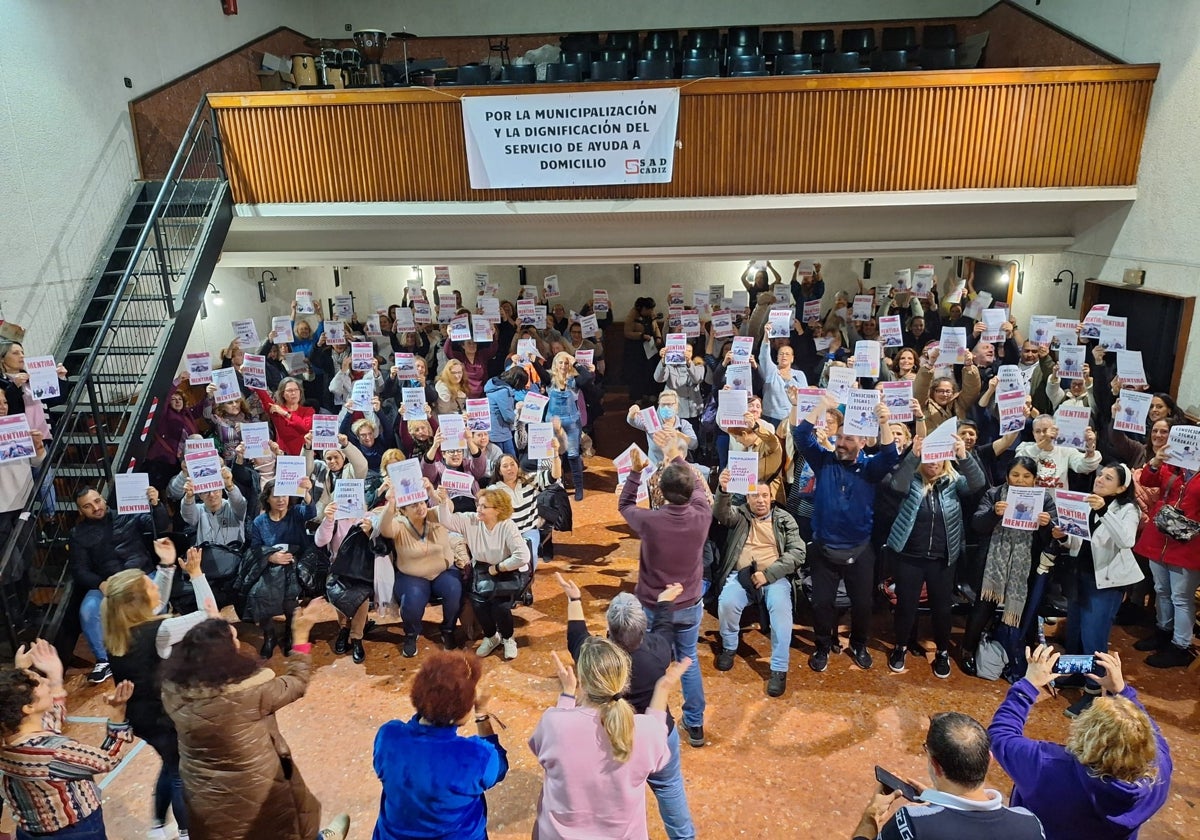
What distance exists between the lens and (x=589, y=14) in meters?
12.2

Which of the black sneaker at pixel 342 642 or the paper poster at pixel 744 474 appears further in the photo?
the black sneaker at pixel 342 642

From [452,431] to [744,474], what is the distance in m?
2.23

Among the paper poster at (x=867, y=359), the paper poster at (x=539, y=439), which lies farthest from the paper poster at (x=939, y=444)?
the paper poster at (x=539, y=439)

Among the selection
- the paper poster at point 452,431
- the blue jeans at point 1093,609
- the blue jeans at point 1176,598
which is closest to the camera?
the blue jeans at point 1093,609

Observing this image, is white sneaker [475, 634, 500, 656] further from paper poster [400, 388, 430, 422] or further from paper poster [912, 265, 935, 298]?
paper poster [912, 265, 935, 298]

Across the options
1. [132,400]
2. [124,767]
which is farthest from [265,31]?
[124,767]

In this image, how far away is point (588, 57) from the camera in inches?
423

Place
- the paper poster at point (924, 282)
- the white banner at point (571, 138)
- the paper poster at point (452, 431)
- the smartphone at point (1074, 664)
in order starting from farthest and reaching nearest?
the paper poster at point (924, 282) < the white banner at point (571, 138) < the paper poster at point (452, 431) < the smartphone at point (1074, 664)

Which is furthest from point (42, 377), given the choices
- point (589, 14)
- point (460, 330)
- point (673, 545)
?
point (589, 14)

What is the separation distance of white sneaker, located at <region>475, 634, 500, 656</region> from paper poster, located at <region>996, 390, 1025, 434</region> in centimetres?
392

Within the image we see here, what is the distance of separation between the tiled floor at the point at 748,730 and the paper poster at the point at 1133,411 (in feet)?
4.87

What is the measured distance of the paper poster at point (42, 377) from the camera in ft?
18.6

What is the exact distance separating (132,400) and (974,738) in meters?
7.02

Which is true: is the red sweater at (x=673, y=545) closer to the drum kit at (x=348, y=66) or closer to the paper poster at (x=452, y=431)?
the paper poster at (x=452, y=431)
